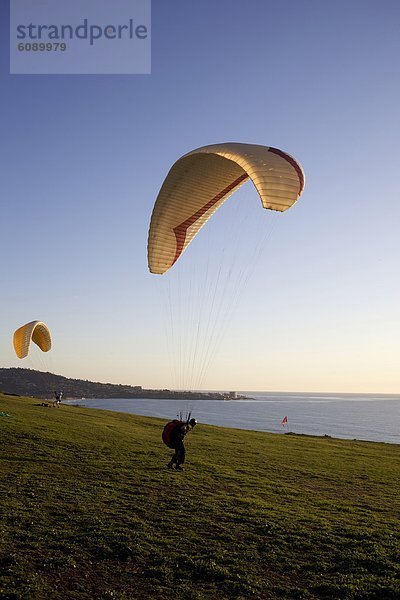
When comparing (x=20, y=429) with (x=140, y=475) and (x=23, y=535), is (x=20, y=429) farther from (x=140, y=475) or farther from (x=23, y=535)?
(x=23, y=535)

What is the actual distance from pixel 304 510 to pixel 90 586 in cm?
771

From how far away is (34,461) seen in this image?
1853 centimetres

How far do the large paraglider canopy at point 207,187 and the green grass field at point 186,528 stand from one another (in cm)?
892

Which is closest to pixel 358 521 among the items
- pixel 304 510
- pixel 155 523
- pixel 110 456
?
pixel 304 510

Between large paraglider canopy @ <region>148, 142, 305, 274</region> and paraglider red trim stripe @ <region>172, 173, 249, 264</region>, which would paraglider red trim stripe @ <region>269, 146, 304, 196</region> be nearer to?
large paraglider canopy @ <region>148, 142, 305, 274</region>

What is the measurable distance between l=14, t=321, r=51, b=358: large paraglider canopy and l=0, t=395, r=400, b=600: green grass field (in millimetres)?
17240

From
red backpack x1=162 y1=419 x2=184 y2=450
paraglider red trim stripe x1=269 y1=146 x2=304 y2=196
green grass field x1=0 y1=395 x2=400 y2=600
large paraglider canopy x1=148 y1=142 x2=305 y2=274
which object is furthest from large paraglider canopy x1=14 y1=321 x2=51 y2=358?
paraglider red trim stripe x1=269 y1=146 x2=304 y2=196

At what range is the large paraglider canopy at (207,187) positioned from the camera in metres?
15.0

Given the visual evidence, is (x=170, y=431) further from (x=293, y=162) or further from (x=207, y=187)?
(x=293, y=162)

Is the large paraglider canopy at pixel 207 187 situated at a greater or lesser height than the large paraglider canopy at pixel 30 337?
greater

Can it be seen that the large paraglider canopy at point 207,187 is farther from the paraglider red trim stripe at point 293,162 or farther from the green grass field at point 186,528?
the green grass field at point 186,528

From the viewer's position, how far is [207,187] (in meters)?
18.2

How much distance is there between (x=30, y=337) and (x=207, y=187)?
2607 centimetres

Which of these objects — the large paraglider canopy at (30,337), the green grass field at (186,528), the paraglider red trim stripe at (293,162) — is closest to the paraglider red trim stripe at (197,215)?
the paraglider red trim stripe at (293,162)
